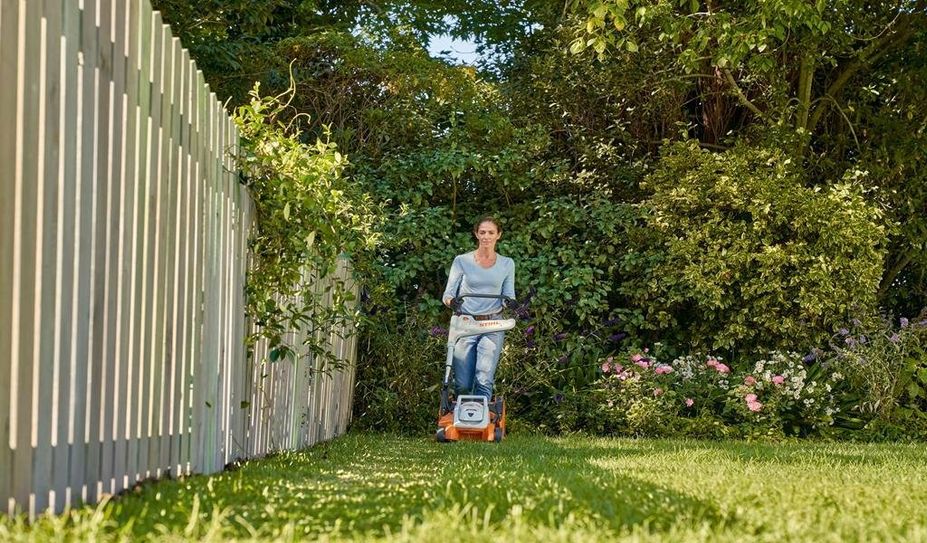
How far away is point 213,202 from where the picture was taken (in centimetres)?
547

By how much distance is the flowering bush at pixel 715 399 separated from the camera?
10.6m

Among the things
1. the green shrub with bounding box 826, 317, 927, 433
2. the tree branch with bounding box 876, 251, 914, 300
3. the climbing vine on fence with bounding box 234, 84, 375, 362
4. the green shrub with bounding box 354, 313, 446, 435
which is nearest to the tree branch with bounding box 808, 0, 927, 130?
the tree branch with bounding box 876, 251, 914, 300

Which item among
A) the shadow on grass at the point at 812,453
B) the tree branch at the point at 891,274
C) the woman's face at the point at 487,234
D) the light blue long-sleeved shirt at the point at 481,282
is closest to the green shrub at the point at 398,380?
the light blue long-sleeved shirt at the point at 481,282

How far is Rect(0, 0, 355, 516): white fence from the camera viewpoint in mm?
3238

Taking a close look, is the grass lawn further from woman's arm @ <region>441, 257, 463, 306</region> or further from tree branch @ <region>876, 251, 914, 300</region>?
tree branch @ <region>876, 251, 914, 300</region>

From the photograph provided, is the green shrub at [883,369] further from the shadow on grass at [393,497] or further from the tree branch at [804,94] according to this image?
the shadow on grass at [393,497]

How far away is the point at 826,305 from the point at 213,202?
7399 millimetres

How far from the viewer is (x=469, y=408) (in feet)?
30.1

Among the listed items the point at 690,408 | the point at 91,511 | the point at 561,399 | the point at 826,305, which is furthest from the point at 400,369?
the point at 91,511

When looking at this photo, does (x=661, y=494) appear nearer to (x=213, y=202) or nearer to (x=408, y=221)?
(x=213, y=202)

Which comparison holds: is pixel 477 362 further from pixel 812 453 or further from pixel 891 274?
pixel 891 274

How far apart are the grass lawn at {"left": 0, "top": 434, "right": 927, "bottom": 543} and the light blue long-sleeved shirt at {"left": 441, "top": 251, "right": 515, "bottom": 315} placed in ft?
9.20

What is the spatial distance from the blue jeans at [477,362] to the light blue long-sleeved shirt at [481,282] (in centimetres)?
21

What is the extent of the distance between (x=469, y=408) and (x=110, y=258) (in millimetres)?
5421
